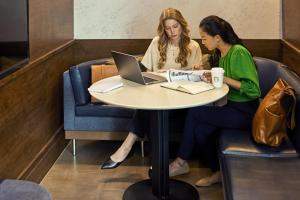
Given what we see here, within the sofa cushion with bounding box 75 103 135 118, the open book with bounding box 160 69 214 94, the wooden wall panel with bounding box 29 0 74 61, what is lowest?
the sofa cushion with bounding box 75 103 135 118

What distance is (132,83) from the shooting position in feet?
9.55

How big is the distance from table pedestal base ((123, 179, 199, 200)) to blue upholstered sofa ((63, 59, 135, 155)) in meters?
0.61

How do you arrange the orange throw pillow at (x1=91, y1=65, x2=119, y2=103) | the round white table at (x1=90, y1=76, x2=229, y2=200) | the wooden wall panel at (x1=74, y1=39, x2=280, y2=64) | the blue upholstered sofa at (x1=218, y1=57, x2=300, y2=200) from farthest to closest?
the wooden wall panel at (x1=74, y1=39, x2=280, y2=64)
the orange throw pillow at (x1=91, y1=65, x2=119, y2=103)
the round white table at (x1=90, y1=76, x2=229, y2=200)
the blue upholstered sofa at (x1=218, y1=57, x2=300, y2=200)

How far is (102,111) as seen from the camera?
3.56m

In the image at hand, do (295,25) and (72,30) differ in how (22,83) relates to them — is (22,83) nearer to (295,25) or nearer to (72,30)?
(72,30)

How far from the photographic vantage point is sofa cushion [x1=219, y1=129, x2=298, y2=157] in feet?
8.44

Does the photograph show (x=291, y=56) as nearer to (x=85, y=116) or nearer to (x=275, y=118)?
(x=275, y=118)

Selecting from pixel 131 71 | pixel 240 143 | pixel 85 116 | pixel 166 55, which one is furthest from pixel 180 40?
pixel 240 143

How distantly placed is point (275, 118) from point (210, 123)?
0.50 metres

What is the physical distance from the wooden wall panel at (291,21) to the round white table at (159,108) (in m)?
0.95

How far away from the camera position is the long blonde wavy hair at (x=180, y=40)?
3.35m

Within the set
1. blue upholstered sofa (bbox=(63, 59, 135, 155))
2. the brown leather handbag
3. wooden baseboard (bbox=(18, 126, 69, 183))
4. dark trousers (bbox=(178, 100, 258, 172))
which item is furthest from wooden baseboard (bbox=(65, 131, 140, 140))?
the brown leather handbag

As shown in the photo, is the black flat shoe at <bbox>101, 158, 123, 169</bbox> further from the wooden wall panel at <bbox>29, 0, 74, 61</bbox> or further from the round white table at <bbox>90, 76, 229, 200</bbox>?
the wooden wall panel at <bbox>29, 0, 74, 61</bbox>

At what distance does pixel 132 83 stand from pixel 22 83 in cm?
69
